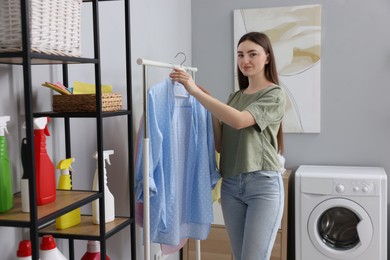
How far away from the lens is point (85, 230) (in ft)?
5.73

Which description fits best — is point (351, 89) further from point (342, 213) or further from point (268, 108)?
point (268, 108)

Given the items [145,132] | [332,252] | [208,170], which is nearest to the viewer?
[145,132]

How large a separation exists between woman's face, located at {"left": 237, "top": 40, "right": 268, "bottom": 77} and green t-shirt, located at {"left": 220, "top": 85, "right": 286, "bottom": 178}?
4.2 inches

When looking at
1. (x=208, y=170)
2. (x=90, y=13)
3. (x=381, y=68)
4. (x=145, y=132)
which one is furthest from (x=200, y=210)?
(x=381, y=68)

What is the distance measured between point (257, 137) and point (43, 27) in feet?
3.93

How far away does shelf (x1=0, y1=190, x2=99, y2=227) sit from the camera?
132 centimetres

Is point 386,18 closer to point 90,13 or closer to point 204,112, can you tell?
point 204,112

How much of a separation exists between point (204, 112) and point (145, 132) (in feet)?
1.64

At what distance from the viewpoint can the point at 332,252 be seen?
3238 mm

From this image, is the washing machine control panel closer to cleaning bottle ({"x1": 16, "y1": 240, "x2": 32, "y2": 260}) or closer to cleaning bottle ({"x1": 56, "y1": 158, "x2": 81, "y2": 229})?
cleaning bottle ({"x1": 56, "y1": 158, "x2": 81, "y2": 229})

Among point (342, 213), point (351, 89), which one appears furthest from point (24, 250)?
point (351, 89)

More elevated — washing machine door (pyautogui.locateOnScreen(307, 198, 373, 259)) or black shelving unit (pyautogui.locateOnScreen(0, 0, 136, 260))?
black shelving unit (pyautogui.locateOnScreen(0, 0, 136, 260))

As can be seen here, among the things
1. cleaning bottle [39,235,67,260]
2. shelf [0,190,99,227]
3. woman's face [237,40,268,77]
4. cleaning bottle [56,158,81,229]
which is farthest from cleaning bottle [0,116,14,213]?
woman's face [237,40,268,77]

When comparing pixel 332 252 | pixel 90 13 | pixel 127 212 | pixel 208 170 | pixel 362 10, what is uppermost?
pixel 362 10
